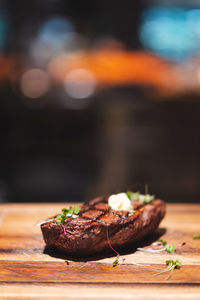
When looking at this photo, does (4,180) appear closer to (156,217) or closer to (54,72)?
(54,72)

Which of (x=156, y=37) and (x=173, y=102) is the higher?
(x=156, y=37)

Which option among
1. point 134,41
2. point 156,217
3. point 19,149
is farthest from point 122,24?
point 156,217

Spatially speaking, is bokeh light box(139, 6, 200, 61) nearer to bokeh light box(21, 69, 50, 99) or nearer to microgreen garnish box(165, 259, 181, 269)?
bokeh light box(21, 69, 50, 99)

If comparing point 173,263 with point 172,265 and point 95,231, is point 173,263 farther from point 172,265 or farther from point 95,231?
point 95,231

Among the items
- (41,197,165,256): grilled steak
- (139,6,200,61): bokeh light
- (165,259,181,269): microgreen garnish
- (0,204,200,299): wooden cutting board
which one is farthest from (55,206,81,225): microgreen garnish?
(139,6,200,61): bokeh light

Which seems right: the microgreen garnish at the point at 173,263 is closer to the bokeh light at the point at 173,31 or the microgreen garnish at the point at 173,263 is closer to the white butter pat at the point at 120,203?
the white butter pat at the point at 120,203

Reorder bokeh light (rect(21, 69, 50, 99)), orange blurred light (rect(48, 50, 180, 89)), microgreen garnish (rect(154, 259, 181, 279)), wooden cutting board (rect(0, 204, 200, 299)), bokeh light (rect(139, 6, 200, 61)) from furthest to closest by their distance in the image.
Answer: bokeh light (rect(139, 6, 200, 61)) < orange blurred light (rect(48, 50, 180, 89)) < bokeh light (rect(21, 69, 50, 99)) < microgreen garnish (rect(154, 259, 181, 279)) < wooden cutting board (rect(0, 204, 200, 299))
